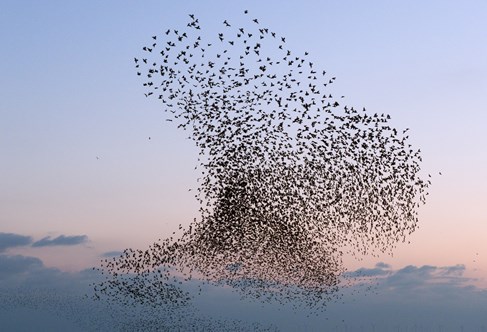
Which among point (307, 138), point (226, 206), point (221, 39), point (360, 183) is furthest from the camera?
point (226, 206)

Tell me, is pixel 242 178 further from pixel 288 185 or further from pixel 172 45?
pixel 172 45

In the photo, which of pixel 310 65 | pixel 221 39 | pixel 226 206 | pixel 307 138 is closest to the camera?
pixel 221 39

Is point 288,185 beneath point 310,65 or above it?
beneath

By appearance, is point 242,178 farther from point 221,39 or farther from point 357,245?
point 221,39

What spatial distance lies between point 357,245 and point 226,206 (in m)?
10.2

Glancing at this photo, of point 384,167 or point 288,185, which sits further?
point 288,185

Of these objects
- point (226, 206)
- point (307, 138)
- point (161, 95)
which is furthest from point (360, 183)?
point (161, 95)

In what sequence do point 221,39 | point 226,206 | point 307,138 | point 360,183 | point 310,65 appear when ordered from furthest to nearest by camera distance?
point 226,206
point 360,183
point 307,138
point 310,65
point 221,39

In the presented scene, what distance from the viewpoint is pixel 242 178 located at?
178 ft

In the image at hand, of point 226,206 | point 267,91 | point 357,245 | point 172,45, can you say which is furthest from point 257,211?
point 172,45

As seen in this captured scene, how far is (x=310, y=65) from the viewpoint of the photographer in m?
41.8

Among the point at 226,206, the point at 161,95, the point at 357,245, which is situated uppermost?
the point at 161,95

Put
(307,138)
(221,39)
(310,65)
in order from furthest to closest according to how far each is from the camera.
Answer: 1. (307,138)
2. (310,65)
3. (221,39)

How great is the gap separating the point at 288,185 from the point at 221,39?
1783 centimetres
